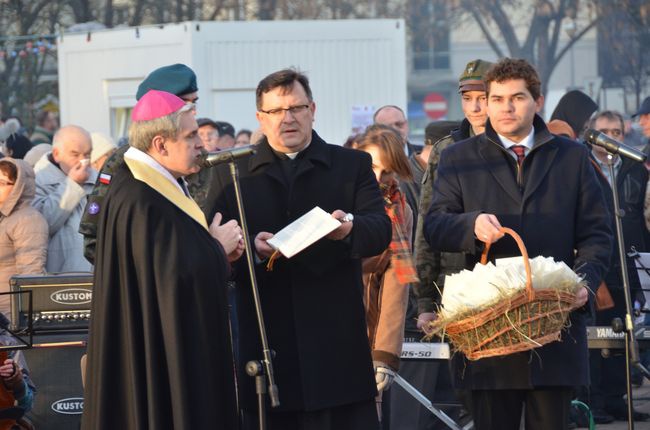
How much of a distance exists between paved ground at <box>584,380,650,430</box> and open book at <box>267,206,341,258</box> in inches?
194

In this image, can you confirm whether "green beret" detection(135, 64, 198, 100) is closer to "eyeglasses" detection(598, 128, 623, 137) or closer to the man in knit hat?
the man in knit hat

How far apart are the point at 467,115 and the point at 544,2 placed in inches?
1459

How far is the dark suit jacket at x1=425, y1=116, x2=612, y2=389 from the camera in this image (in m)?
5.66

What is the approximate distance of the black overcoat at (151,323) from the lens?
5012 millimetres

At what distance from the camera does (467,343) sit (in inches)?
213

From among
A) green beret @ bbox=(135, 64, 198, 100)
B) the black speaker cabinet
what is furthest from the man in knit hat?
the black speaker cabinet

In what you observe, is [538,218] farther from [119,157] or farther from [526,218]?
[119,157]

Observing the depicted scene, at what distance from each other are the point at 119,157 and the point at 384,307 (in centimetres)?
147

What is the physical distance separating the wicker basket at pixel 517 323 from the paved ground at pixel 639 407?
445 centimetres

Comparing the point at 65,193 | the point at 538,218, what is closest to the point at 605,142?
the point at 538,218

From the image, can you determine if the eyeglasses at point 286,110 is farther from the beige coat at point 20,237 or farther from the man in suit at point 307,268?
the beige coat at point 20,237

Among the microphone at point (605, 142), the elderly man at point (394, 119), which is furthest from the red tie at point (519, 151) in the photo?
the elderly man at point (394, 119)

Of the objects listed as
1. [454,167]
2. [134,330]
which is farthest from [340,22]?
[134,330]

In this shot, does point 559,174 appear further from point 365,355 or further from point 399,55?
point 399,55
